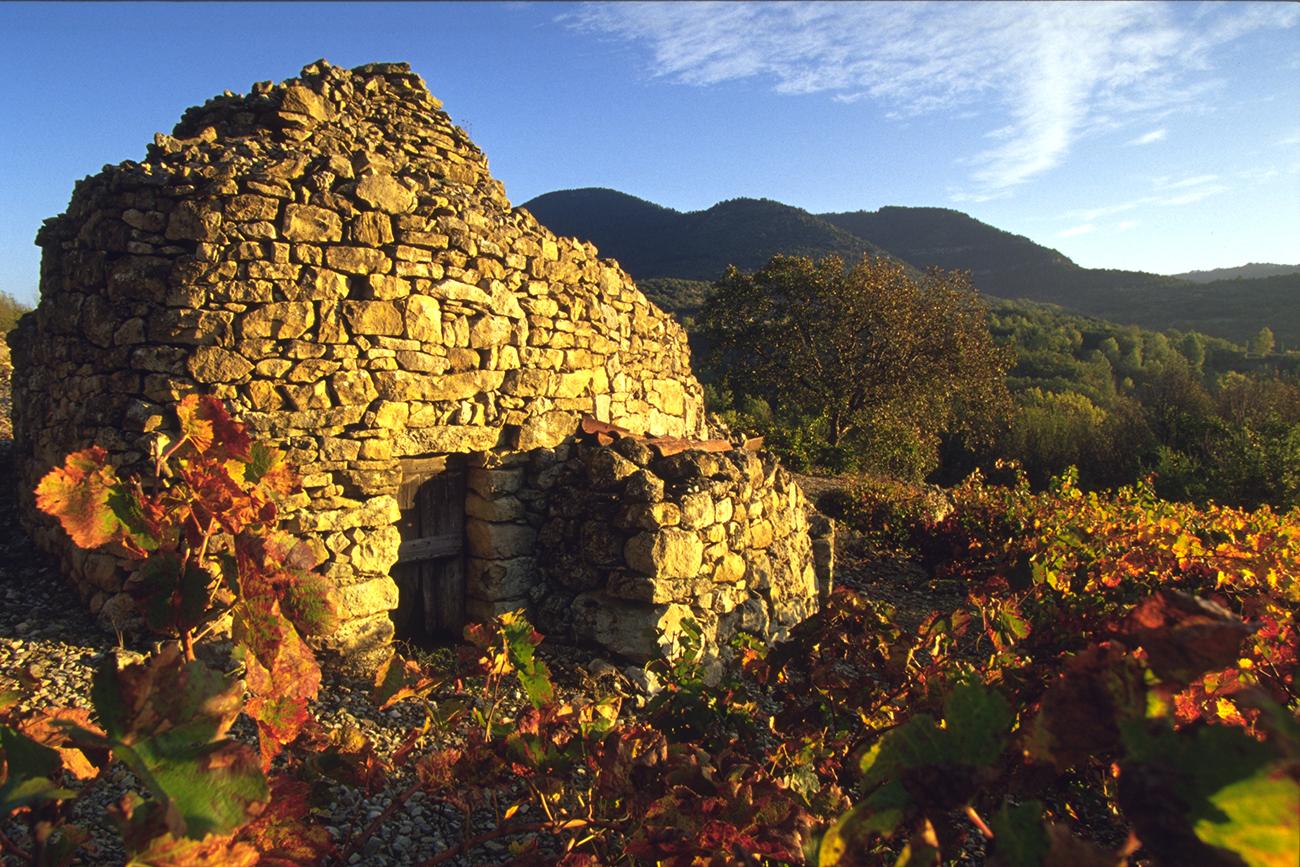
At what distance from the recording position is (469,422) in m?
4.43

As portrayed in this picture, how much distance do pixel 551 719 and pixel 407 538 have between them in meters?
3.05

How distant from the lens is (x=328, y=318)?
386 centimetres

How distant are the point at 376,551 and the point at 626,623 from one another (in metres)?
1.52

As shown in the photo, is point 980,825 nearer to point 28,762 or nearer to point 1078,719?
point 1078,719

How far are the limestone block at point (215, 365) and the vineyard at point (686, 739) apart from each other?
7.28ft

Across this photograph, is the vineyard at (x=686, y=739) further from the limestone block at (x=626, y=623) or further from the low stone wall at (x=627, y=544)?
the low stone wall at (x=627, y=544)

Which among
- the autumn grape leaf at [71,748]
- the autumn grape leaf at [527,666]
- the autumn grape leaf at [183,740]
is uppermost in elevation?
the autumn grape leaf at [183,740]

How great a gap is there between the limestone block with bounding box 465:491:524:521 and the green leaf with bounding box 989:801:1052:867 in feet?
13.2

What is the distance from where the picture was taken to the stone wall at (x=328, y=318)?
3.67 meters

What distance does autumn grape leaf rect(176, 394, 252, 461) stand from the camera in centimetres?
137

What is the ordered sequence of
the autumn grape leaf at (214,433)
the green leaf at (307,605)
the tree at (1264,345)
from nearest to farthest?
the green leaf at (307,605)
the autumn grape leaf at (214,433)
the tree at (1264,345)

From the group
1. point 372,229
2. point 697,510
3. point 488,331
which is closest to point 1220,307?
point 697,510

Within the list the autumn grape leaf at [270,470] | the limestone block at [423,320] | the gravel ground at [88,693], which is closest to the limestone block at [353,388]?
the limestone block at [423,320]

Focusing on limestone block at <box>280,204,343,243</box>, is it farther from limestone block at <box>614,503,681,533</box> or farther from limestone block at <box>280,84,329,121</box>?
limestone block at <box>614,503,681,533</box>
